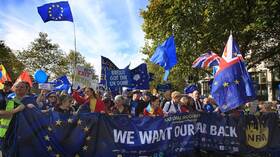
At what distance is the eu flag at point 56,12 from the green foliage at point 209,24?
1861cm

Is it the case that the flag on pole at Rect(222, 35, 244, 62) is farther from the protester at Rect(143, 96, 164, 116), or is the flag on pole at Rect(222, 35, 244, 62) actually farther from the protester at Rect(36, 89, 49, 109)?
the protester at Rect(36, 89, 49, 109)

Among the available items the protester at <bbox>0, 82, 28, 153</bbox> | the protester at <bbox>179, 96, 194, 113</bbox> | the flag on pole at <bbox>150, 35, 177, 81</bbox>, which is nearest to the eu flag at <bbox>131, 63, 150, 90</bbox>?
the flag on pole at <bbox>150, 35, 177, 81</bbox>

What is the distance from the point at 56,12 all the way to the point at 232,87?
7.27 metres

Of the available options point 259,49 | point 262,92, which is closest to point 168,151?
point 259,49

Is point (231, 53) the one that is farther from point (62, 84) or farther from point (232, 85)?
point (62, 84)

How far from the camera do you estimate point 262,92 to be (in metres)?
49.5

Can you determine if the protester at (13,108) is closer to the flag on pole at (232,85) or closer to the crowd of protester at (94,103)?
the crowd of protester at (94,103)

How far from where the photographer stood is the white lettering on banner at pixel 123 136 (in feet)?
28.5

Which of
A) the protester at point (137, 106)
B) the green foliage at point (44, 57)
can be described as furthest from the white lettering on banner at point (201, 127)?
the green foliage at point (44, 57)

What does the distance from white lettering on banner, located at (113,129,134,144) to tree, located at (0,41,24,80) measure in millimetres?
53543

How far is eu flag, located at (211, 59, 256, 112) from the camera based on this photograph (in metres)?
9.88

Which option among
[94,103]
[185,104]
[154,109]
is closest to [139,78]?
[185,104]

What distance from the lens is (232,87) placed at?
9.95m

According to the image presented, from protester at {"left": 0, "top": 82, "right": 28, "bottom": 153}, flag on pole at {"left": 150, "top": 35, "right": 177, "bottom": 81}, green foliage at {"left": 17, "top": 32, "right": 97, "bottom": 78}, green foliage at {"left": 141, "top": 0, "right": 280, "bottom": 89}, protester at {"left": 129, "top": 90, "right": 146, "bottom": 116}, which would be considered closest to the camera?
protester at {"left": 0, "top": 82, "right": 28, "bottom": 153}
